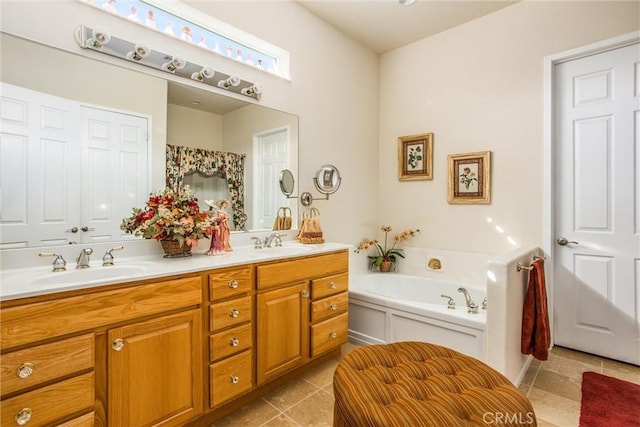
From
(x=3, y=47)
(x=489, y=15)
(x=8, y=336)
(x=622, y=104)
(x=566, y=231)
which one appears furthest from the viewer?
(x=489, y=15)

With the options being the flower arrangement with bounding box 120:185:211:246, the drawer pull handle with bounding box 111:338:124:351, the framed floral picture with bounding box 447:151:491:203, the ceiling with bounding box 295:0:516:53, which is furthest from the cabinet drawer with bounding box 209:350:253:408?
the ceiling with bounding box 295:0:516:53

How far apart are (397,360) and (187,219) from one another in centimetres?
129

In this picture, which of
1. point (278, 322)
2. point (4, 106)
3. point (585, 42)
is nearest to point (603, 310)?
point (585, 42)

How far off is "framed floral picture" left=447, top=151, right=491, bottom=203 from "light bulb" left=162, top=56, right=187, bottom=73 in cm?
241

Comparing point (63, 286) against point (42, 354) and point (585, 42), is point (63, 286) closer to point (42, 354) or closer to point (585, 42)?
point (42, 354)

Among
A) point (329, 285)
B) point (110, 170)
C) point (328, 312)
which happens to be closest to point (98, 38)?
point (110, 170)

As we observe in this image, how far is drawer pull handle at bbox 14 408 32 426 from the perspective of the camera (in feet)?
3.38

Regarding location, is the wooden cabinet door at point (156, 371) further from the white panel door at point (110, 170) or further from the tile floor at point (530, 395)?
the white panel door at point (110, 170)

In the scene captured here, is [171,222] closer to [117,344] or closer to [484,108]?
[117,344]

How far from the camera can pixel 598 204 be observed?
95.1 inches

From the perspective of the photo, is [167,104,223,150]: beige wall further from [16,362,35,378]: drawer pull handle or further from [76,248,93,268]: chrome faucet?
[16,362,35,378]: drawer pull handle

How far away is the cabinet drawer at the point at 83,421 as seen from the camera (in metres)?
1.13

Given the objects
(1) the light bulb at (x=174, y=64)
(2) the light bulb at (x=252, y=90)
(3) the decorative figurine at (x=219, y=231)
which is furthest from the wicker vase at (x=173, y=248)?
(2) the light bulb at (x=252, y=90)

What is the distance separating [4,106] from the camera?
1.41 meters
